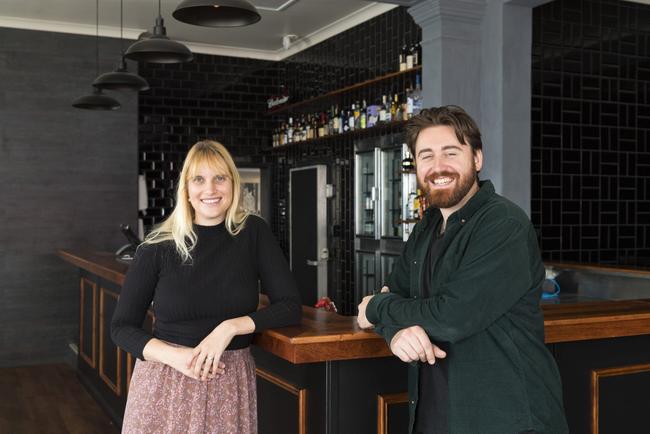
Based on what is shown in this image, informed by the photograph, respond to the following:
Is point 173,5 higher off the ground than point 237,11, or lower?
higher

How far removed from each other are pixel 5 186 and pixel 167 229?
5.35 m

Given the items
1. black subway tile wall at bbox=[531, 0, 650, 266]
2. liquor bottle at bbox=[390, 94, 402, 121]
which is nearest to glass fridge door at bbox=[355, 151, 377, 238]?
liquor bottle at bbox=[390, 94, 402, 121]

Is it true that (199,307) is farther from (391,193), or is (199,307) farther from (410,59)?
→ (391,193)

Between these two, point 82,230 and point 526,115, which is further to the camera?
point 82,230

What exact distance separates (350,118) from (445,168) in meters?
5.03

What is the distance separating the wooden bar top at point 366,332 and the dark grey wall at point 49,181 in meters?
5.08

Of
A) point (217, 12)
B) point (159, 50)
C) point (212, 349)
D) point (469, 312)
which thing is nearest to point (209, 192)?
point (212, 349)

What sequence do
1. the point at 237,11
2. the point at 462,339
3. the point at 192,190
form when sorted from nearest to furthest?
1. the point at 462,339
2. the point at 192,190
3. the point at 237,11

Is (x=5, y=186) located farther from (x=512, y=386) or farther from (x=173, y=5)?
(x=512, y=386)

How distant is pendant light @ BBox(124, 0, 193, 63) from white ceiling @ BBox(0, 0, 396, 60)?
2500mm

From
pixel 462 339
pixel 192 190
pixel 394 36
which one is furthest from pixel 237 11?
pixel 394 36

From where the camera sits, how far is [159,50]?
13.0 feet

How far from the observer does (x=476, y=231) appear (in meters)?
1.85

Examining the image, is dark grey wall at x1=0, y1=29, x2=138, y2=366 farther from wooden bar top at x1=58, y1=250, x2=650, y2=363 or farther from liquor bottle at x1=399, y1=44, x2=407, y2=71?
wooden bar top at x1=58, y1=250, x2=650, y2=363
